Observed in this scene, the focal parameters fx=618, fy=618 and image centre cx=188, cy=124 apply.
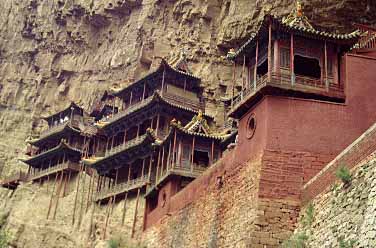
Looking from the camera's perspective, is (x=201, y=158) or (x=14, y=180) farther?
(x=14, y=180)

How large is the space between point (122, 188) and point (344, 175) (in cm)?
2196

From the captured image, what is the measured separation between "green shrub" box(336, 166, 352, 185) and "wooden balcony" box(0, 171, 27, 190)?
3560cm

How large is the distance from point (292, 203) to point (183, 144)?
532 inches

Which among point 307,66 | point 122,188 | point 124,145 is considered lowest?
point 122,188

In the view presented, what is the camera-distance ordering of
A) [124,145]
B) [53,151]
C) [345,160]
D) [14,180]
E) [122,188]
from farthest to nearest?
[14,180] < [53,151] < [124,145] < [122,188] < [345,160]

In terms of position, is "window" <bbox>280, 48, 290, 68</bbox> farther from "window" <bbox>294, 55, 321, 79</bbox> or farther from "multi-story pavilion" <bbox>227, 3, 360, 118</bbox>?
"window" <bbox>294, 55, 321, 79</bbox>

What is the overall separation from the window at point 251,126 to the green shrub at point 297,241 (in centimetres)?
426

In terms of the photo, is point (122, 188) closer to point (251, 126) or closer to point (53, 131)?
point (53, 131)

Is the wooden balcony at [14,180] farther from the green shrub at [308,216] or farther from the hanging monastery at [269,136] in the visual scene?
the green shrub at [308,216]

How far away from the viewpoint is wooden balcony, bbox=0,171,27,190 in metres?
47.5

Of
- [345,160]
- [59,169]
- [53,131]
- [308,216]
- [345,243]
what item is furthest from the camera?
[53,131]

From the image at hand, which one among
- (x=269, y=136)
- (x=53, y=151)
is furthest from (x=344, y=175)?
(x=53, y=151)

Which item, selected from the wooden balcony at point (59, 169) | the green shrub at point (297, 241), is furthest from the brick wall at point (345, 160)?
the wooden balcony at point (59, 169)

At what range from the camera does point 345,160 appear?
16.3 metres
